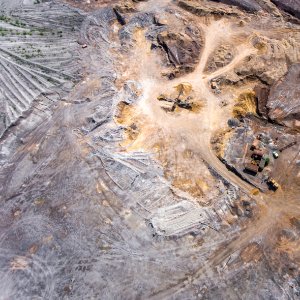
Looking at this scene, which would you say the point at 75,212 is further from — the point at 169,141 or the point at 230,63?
the point at 230,63

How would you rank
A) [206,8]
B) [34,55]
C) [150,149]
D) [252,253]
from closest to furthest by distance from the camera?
[252,253]
[150,149]
[34,55]
[206,8]

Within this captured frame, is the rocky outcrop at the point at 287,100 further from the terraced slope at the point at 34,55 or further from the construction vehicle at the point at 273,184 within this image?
the terraced slope at the point at 34,55

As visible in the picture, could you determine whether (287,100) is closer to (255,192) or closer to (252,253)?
(255,192)

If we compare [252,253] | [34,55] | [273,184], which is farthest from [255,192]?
[34,55]

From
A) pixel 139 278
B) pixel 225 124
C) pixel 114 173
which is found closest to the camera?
pixel 139 278

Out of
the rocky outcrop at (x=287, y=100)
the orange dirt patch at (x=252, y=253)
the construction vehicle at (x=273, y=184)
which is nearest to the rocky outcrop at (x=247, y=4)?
the rocky outcrop at (x=287, y=100)

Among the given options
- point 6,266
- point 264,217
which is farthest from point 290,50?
point 6,266

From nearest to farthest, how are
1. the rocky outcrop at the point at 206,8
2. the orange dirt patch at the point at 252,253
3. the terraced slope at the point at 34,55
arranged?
the orange dirt patch at the point at 252,253, the terraced slope at the point at 34,55, the rocky outcrop at the point at 206,8
